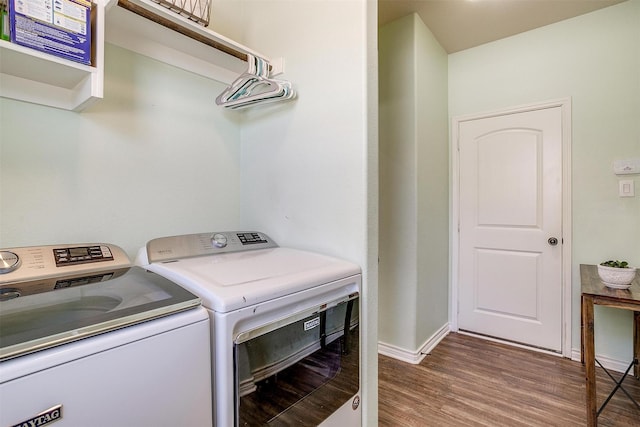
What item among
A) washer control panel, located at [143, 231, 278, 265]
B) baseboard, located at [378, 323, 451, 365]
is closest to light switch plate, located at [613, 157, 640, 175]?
baseboard, located at [378, 323, 451, 365]

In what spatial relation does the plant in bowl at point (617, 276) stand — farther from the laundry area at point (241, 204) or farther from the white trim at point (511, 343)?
the white trim at point (511, 343)

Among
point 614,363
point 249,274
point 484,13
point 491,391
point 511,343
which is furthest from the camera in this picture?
point 511,343

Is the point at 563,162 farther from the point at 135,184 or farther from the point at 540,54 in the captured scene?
the point at 135,184

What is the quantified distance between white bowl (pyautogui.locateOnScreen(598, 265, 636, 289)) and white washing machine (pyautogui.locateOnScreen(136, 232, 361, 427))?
145 centimetres

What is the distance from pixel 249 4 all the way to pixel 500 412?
2.83m

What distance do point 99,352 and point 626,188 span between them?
3.10 meters

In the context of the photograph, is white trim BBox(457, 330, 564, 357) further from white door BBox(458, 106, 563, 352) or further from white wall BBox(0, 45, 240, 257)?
white wall BBox(0, 45, 240, 257)

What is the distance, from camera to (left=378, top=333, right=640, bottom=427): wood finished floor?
1756 millimetres

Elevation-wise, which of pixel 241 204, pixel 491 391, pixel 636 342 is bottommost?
pixel 491 391

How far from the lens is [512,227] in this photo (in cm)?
270

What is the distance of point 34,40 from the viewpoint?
939mm

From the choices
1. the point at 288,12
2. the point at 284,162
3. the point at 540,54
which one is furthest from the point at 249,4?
the point at 540,54

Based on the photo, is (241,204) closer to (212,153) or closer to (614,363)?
(212,153)

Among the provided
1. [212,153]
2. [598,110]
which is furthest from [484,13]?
[212,153]
